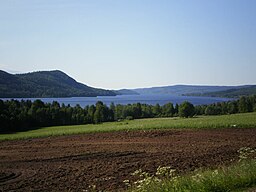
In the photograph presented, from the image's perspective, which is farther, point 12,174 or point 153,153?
point 153,153

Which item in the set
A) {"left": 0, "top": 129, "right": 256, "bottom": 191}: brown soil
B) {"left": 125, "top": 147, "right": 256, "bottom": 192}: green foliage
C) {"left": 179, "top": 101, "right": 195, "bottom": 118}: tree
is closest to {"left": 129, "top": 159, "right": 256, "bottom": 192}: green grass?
{"left": 125, "top": 147, "right": 256, "bottom": 192}: green foliage

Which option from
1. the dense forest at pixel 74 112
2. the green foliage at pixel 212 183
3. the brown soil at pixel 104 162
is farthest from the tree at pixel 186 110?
the green foliage at pixel 212 183

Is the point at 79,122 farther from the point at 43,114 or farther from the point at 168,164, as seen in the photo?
the point at 168,164

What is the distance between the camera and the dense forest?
72.6 meters

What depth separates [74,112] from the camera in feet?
298

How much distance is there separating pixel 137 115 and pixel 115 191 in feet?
315

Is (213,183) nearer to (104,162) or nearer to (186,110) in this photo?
(104,162)

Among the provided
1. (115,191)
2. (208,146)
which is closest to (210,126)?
(208,146)

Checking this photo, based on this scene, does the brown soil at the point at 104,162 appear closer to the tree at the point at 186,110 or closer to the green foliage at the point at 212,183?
the green foliage at the point at 212,183

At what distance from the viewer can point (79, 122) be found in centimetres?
8888

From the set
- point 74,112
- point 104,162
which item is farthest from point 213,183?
point 74,112

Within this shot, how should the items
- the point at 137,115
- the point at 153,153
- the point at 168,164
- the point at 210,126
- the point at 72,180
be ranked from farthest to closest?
the point at 137,115 < the point at 210,126 < the point at 153,153 < the point at 168,164 < the point at 72,180

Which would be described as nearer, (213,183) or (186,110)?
(213,183)

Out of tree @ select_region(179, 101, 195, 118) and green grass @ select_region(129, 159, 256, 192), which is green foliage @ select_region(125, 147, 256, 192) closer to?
green grass @ select_region(129, 159, 256, 192)
